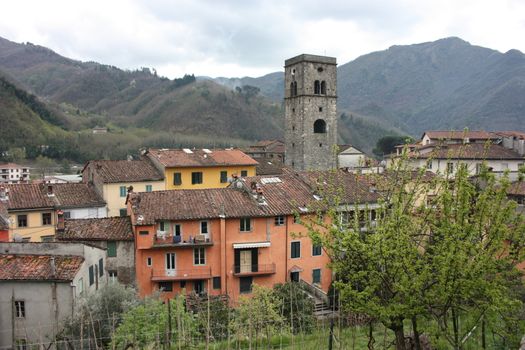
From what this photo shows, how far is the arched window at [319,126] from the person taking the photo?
181 ft

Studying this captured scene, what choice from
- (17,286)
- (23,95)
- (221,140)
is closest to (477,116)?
→ (221,140)

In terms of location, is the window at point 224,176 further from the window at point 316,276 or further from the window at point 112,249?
the window at point 112,249

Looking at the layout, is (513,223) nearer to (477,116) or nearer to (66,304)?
(66,304)

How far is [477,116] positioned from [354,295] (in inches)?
6782

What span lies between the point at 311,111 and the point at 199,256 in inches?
1167

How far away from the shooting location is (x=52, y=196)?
37.4 m

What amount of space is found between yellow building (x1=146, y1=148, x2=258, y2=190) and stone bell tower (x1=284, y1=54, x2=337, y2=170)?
A: 8.24 metres

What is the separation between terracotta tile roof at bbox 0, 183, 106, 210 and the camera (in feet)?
118

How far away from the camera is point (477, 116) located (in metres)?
164

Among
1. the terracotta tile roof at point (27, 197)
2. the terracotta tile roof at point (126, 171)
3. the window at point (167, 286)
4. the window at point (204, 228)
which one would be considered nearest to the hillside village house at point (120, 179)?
the terracotta tile roof at point (126, 171)

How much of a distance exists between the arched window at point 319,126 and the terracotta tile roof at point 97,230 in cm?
3102

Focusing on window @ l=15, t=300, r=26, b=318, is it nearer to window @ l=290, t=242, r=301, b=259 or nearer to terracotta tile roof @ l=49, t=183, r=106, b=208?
window @ l=290, t=242, r=301, b=259

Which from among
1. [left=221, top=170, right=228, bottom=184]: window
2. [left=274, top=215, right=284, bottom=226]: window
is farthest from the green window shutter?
[left=221, top=170, right=228, bottom=184]: window

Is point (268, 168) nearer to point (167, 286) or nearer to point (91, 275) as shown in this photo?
point (167, 286)
